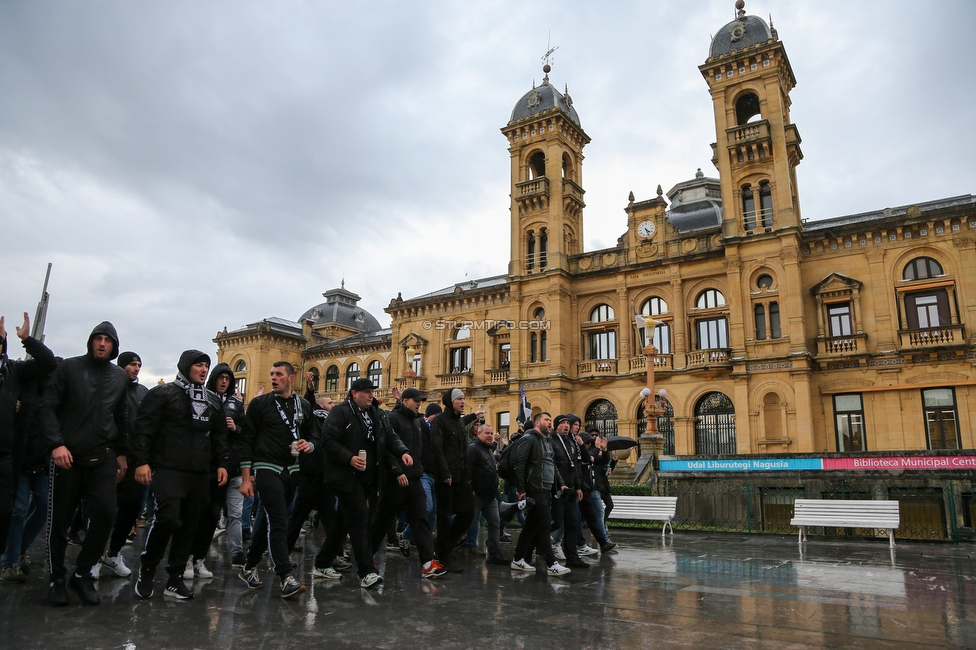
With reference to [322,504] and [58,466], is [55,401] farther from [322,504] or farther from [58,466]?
[322,504]

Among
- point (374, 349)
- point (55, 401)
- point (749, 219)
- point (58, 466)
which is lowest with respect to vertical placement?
point (58, 466)

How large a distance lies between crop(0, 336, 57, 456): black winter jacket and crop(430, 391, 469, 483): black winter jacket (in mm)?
4355

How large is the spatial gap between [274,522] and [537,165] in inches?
1432

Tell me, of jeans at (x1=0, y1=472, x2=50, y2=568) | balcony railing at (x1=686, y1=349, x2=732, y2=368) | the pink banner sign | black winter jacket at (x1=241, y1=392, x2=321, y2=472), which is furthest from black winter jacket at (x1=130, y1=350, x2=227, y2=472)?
balcony railing at (x1=686, y1=349, x2=732, y2=368)

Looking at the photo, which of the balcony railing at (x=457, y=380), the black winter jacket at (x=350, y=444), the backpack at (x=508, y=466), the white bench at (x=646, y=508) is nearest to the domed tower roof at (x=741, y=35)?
the balcony railing at (x=457, y=380)

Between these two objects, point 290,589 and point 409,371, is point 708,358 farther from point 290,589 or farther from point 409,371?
point 290,589

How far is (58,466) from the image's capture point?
597 cm

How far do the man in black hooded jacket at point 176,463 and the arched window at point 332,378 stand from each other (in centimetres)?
4514

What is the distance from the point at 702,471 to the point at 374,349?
3373 centimetres

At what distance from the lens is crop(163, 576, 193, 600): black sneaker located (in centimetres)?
615

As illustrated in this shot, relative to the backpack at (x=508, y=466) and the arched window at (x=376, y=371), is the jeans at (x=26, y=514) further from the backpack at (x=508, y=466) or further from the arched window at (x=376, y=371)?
the arched window at (x=376, y=371)

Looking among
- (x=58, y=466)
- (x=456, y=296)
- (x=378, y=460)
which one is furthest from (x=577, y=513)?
(x=456, y=296)

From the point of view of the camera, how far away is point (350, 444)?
725 centimetres

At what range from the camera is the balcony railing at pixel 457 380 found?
3884 cm
